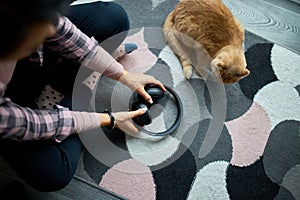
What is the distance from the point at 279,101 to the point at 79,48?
0.67 meters

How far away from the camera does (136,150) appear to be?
1119mm

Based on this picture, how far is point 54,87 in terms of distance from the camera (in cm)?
106

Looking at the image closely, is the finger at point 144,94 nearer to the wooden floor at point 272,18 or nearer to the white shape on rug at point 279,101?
the white shape on rug at point 279,101

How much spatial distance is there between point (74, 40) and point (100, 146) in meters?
0.34

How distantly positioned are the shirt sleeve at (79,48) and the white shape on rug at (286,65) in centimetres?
56

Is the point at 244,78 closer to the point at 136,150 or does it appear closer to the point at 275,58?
the point at 275,58

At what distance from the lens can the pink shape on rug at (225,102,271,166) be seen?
1.15m

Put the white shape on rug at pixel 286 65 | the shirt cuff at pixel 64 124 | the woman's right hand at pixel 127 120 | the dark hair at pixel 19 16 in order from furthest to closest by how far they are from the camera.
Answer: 1. the white shape on rug at pixel 286 65
2. the woman's right hand at pixel 127 120
3. the shirt cuff at pixel 64 124
4. the dark hair at pixel 19 16

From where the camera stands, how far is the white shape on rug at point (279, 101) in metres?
1.21

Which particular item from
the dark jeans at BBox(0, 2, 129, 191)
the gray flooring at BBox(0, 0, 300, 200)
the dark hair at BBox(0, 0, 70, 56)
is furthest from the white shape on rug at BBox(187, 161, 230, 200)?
the dark hair at BBox(0, 0, 70, 56)

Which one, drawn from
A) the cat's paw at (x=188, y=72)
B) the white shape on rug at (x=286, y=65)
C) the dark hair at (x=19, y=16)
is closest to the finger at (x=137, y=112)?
the cat's paw at (x=188, y=72)

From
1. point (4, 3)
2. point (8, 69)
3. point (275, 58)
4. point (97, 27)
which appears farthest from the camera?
point (275, 58)

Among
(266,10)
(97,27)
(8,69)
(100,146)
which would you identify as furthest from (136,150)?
(266,10)

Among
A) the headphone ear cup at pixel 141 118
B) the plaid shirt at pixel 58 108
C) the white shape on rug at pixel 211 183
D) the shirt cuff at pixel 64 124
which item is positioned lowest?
the white shape on rug at pixel 211 183
